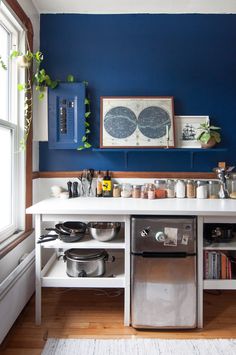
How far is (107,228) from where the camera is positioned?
5.96ft

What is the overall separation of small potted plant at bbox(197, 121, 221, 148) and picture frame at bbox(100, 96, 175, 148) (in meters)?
0.24

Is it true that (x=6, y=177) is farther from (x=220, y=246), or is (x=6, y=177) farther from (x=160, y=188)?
(x=220, y=246)

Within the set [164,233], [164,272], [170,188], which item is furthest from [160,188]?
[164,272]

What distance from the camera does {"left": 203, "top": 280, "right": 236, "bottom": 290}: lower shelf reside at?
5.74 feet

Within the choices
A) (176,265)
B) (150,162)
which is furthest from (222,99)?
(176,265)

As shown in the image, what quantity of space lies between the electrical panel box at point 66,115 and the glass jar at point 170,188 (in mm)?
845

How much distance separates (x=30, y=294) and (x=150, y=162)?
4.82ft

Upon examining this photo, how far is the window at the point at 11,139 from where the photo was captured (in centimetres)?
193

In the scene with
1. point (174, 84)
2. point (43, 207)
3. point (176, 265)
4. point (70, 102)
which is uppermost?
point (174, 84)

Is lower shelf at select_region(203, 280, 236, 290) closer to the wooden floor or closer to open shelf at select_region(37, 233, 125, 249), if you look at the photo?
the wooden floor

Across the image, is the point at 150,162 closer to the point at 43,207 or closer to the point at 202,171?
the point at 202,171

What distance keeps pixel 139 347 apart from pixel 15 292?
862 mm

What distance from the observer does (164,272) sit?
171 centimetres

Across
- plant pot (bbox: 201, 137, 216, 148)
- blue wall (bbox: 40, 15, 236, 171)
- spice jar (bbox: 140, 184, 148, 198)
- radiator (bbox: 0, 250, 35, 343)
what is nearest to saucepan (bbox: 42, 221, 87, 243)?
radiator (bbox: 0, 250, 35, 343)
